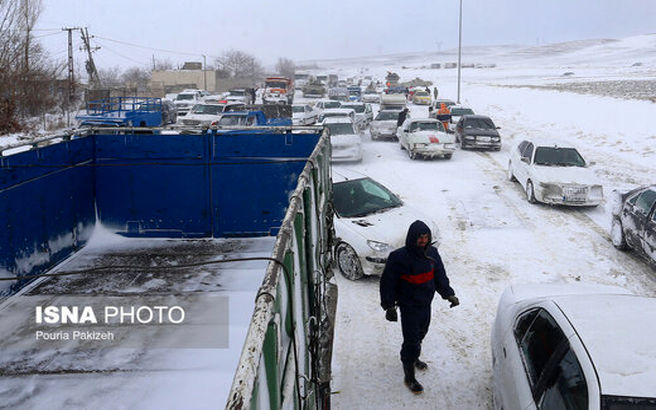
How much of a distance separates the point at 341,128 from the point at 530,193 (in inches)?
318

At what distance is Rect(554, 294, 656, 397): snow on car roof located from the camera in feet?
10.6

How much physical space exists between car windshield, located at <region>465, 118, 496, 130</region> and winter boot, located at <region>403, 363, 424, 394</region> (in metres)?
17.8

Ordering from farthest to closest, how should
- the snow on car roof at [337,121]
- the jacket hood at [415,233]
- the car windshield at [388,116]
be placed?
the car windshield at [388,116] → the snow on car roof at [337,121] → the jacket hood at [415,233]

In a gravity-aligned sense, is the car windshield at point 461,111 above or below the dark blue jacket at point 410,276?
above

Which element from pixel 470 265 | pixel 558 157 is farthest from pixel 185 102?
pixel 470 265

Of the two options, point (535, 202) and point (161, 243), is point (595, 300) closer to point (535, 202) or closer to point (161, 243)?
point (161, 243)

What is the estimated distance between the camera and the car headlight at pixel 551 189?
1259 cm

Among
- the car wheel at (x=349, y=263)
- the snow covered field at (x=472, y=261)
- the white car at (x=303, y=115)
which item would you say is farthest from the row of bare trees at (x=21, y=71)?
the car wheel at (x=349, y=263)

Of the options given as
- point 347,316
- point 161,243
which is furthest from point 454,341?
point 161,243

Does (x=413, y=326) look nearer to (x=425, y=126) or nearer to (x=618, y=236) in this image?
(x=618, y=236)

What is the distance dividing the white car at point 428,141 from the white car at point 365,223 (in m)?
9.36

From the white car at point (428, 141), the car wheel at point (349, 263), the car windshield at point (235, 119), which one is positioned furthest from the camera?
the car windshield at point (235, 119)

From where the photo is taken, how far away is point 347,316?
744cm

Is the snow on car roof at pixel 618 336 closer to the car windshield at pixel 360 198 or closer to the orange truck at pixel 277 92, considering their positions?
the car windshield at pixel 360 198
